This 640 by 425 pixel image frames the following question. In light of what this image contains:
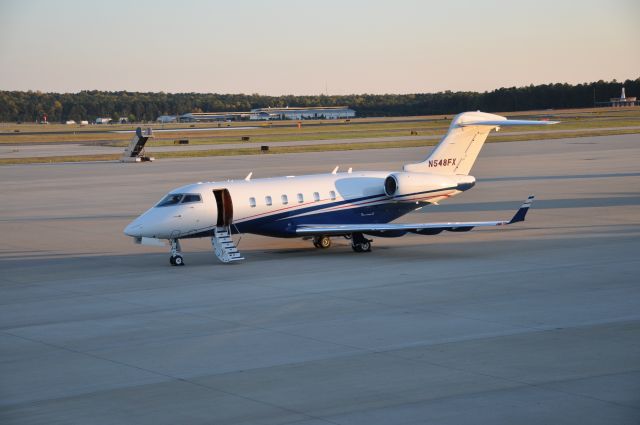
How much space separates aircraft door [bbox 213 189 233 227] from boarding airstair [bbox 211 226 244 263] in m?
0.17

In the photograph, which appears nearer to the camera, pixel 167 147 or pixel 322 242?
pixel 322 242

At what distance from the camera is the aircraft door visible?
2753 centimetres

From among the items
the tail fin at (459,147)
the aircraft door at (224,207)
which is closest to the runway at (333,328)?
the aircraft door at (224,207)

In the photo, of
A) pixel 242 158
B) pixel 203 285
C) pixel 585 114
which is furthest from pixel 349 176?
pixel 585 114

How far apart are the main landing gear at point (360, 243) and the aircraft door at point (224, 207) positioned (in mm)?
3607

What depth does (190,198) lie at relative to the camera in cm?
2739

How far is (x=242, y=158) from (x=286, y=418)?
204 ft

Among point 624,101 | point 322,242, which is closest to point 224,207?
point 322,242

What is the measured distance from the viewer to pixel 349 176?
30016 mm

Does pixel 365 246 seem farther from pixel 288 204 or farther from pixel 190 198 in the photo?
pixel 190 198

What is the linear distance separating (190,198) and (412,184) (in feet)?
23.0

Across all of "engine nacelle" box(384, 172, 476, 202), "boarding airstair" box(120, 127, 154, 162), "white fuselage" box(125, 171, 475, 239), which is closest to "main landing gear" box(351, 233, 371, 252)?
"white fuselage" box(125, 171, 475, 239)

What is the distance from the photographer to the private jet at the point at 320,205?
27109mm

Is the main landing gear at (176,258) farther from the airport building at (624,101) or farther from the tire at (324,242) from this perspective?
the airport building at (624,101)
